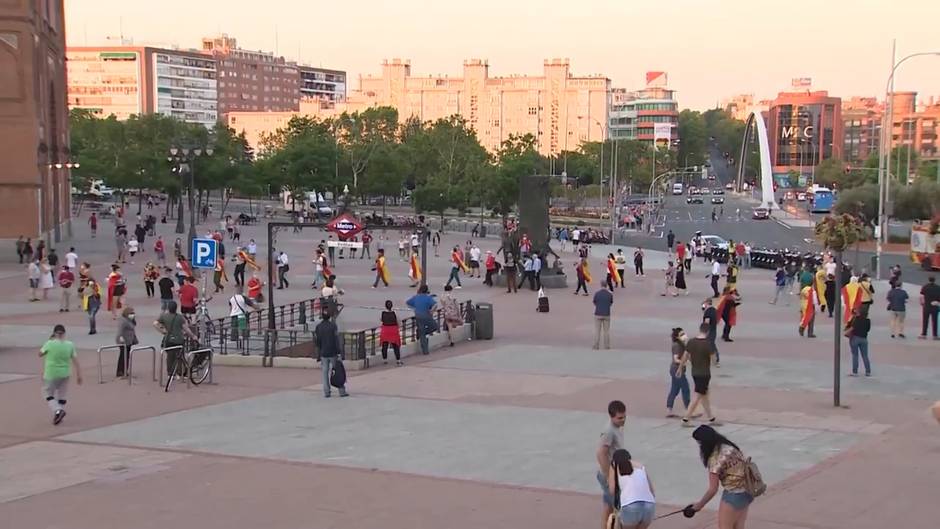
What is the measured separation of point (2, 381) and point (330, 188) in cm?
8189

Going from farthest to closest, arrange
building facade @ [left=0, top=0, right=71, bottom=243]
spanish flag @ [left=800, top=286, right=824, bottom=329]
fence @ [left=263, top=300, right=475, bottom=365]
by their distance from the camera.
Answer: building facade @ [left=0, top=0, right=71, bottom=243], spanish flag @ [left=800, top=286, right=824, bottom=329], fence @ [left=263, top=300, right=475, bottom=365]

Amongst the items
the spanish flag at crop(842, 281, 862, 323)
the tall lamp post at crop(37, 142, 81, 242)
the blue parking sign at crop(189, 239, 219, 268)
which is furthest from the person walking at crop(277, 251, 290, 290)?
the spanish flag at crop(842, 281, 862, 323)

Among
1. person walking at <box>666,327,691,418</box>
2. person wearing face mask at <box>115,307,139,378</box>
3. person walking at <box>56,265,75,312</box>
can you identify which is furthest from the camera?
person walking at <box>56,265,75,312</box>

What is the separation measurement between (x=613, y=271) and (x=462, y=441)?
78.5 feet

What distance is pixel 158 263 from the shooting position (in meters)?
47.2

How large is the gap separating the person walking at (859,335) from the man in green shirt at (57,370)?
13078 millimetres

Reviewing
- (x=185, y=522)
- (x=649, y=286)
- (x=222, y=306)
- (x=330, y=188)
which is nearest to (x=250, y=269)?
(x=222, y=306)

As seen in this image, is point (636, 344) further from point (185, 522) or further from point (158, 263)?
point (158, 263)

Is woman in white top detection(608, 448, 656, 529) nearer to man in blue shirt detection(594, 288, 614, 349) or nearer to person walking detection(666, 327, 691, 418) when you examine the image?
person walking detection(666, 327, 691, 418)

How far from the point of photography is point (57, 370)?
1529 cm

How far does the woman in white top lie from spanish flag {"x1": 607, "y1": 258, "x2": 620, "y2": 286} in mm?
29162

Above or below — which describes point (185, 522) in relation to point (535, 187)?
below

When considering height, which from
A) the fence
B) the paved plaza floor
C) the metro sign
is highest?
the metro sign

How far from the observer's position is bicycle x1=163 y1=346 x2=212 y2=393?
18609 millimetres
